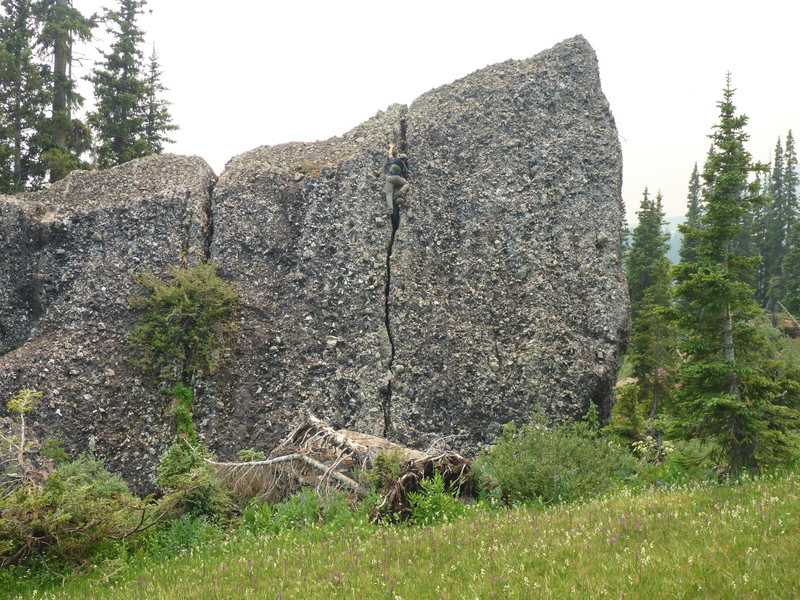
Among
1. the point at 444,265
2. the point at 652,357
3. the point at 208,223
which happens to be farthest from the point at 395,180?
the point at 652,357

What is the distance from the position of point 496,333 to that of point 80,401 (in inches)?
589

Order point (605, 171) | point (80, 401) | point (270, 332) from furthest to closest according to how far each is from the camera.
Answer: point (605, 171) < point (270, 332) < point (80, 401)

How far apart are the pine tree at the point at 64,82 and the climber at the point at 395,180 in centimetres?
2140

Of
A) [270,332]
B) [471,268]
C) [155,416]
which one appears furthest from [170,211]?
[471,268]

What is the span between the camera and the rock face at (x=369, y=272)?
18484 mm

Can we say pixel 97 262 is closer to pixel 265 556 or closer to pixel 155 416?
pixel 155 416

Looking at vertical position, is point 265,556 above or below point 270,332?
below

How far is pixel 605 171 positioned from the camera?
21641 millimetres

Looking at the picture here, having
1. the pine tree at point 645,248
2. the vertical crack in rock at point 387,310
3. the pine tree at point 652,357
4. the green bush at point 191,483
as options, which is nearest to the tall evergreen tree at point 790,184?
the pine tree at point 645,248

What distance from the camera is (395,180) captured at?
867 inches

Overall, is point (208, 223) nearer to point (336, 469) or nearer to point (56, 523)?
point (336, 469)

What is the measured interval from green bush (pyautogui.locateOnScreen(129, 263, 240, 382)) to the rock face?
2.10 ft

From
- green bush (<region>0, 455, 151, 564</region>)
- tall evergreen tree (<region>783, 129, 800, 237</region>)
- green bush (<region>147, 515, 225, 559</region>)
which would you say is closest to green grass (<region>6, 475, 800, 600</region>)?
green bush (<region>147, 515, 225, 559</region>)

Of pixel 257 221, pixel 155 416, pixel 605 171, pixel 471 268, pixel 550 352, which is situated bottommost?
pixel 155 416
